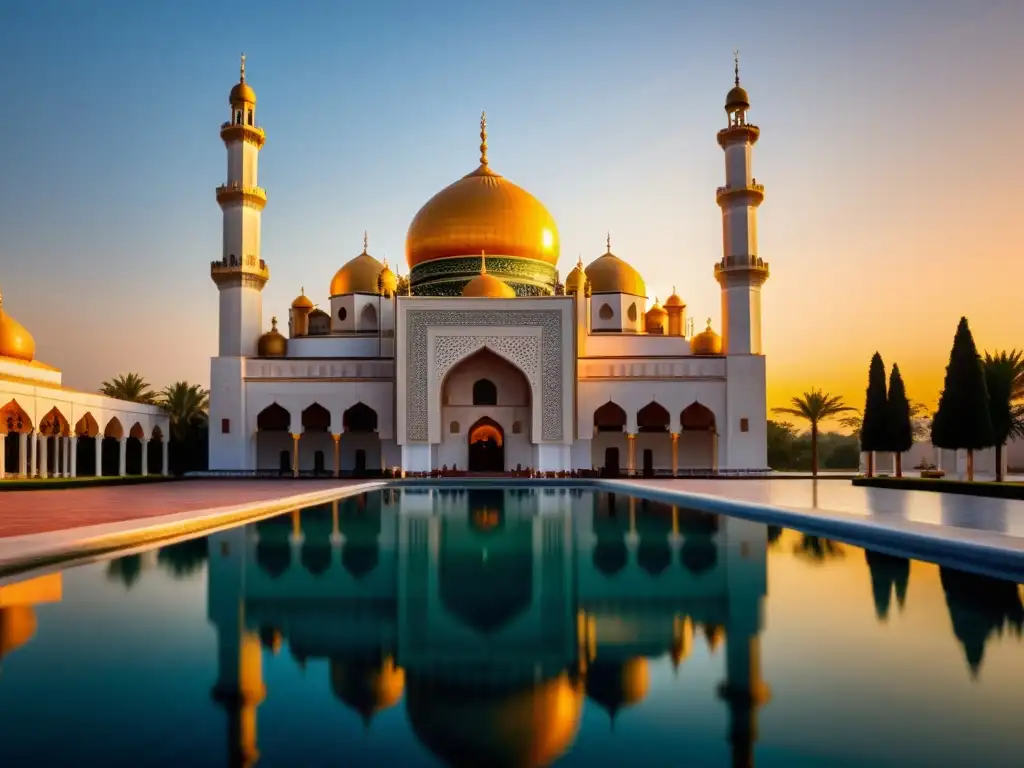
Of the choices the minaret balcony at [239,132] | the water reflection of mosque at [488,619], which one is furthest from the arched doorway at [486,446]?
the water reflection of mosque at [488,619]

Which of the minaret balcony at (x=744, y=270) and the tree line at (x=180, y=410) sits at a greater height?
the minaret balcony at (x=744, y=270)

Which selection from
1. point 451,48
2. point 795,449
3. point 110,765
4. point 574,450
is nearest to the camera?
point 110,765

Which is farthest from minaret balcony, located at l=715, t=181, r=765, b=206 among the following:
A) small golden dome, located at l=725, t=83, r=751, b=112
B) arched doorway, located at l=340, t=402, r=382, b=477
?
arched doorway, located at l=340, t=402, r=382, b=477

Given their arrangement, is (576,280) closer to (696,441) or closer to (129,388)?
(696,441)

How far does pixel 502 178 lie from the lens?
18.1m

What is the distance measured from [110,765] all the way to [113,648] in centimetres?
94

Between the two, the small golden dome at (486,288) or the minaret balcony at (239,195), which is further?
the small golden dome at (486,288)

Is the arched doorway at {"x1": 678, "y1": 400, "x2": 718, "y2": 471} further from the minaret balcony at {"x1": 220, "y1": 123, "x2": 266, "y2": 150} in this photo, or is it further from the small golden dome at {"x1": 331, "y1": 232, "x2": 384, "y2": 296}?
the minaret balcony at {"x1": 220, "y1": 123, "x2": 266, "y2": 150}

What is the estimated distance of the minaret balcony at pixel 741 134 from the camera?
1545 cm

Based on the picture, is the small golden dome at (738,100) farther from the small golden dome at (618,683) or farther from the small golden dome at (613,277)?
the small golden dome at (618,683)

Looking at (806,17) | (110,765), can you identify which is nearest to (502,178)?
(806,17)

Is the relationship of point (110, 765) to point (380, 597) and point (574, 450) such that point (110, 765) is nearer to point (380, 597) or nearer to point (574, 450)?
point (380, 597)

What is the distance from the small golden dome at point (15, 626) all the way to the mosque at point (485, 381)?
12004mm

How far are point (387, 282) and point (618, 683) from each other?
16134 mm
